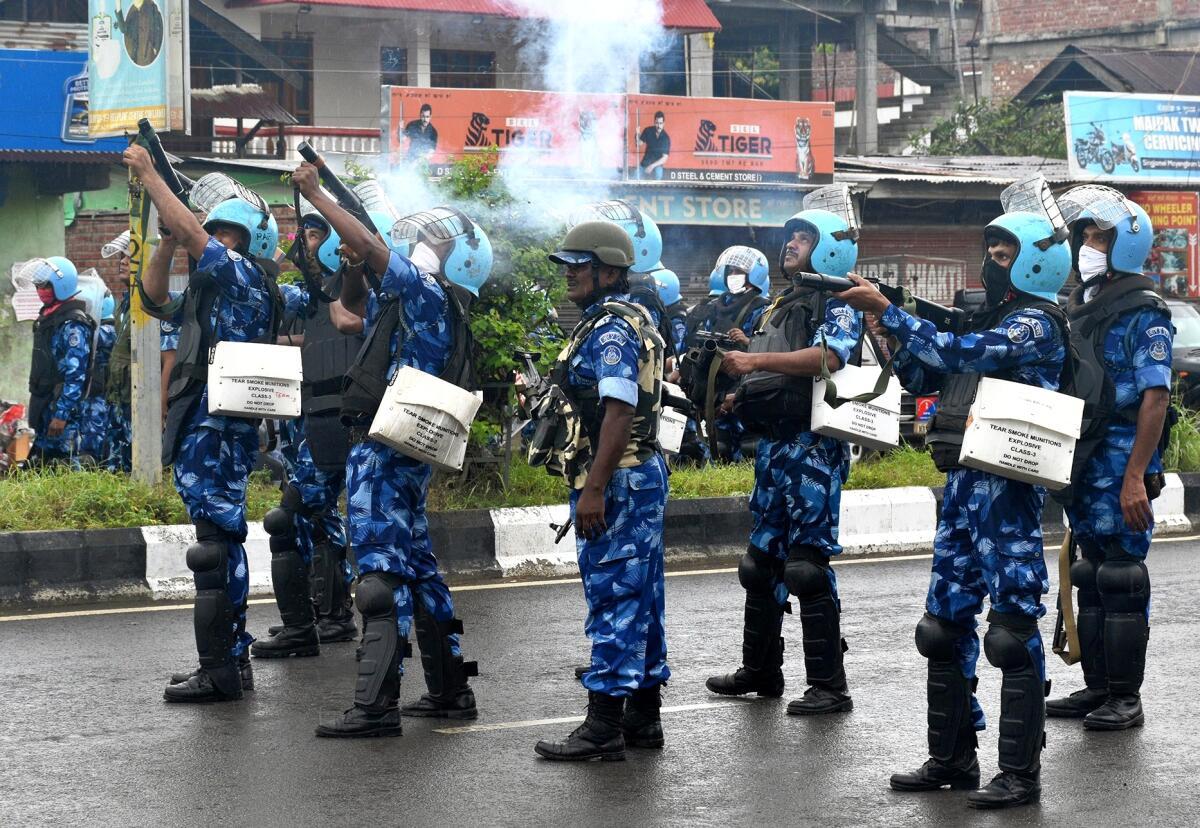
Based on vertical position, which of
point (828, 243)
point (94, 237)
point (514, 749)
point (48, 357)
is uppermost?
point (94, 237)

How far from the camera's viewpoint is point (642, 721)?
21.8 ft

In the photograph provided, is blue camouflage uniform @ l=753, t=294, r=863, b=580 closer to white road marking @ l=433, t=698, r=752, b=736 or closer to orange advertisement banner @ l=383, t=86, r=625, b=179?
white road marking @ l=433, t=698, r=752, b=736

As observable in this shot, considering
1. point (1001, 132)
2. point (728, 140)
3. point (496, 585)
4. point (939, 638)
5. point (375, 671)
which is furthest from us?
point (1001, 132)

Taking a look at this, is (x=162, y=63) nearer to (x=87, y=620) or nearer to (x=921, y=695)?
(x=87, y=620)

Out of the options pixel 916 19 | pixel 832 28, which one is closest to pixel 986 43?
pixel 916 19

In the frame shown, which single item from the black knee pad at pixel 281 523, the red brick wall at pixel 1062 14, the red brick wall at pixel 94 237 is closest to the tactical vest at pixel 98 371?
the black knee pad at pixel 281 523

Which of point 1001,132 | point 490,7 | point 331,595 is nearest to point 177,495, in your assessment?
point 331,595

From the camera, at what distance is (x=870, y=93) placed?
3712 cm

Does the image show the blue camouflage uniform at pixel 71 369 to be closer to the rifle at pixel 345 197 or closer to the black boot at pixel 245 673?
the black boot at pixel 245 673

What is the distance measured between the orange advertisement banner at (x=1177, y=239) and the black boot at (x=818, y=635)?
2476cm

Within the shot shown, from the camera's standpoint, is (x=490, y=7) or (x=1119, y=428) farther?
(x=490, y=7)

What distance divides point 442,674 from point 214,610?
3.20 ft

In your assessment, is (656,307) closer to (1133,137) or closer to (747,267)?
(747,267)

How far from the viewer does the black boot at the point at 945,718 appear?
A: 237 inches
